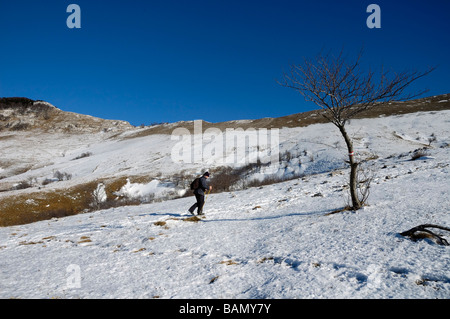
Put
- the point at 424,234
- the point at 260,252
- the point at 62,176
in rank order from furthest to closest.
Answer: the point at 62,176, the point at 260,252, the point at 424,234

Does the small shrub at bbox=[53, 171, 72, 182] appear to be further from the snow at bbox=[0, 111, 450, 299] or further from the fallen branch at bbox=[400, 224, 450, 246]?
the fallen branch at bbox=[400, 224, 450, 246]

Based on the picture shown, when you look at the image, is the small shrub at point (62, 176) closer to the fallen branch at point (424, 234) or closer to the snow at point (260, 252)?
the snow at point (260, 252)

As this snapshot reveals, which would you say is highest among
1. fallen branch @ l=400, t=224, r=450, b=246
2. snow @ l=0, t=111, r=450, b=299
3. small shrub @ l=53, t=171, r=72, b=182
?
small shrub @ l=53, t=171, r=72, b=182

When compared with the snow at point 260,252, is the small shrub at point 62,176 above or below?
above

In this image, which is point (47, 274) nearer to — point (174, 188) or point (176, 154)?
point (174, 188)

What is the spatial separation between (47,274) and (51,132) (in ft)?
365

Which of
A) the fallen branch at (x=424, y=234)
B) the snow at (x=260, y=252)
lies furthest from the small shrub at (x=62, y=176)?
the fallen branch at (x=424, y=234)

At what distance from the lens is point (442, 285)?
4.29 meters

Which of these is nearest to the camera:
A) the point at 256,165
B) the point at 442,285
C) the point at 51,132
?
the point at 442,285

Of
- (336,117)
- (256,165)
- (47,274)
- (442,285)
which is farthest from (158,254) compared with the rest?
(256,165)

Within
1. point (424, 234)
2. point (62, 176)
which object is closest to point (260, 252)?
point (424, 234)

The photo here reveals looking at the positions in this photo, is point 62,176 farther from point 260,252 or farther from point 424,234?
point 424,234

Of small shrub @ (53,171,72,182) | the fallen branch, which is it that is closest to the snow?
the fallen branch

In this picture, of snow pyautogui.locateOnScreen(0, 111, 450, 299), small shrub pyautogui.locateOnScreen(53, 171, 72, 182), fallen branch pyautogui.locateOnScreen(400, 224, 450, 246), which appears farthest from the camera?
small shrub pyautogui.locateOnScreen(53, 171, 72, 182)
